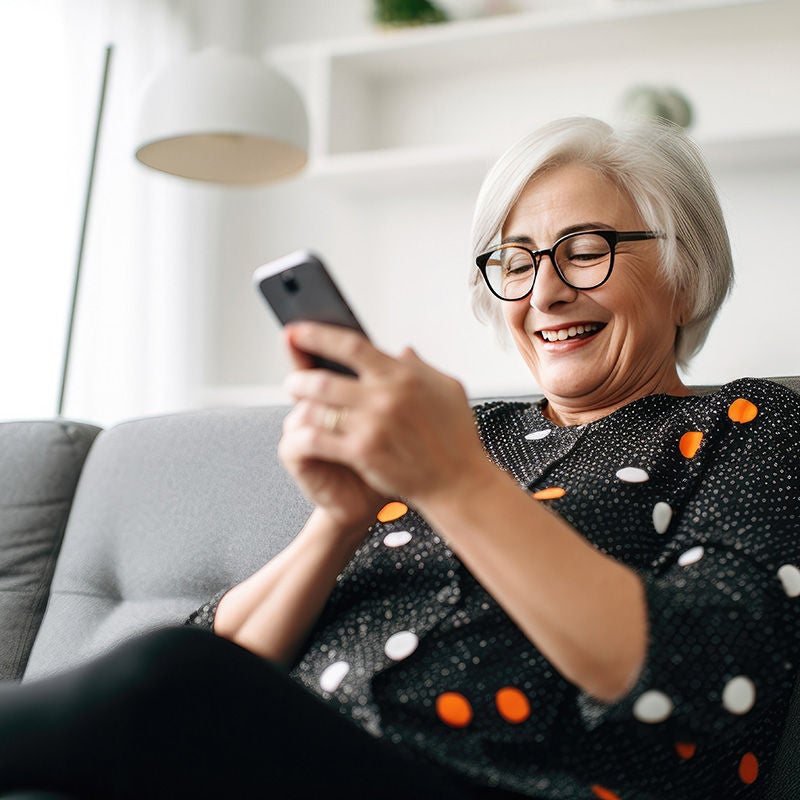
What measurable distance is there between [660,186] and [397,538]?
532 millimetres

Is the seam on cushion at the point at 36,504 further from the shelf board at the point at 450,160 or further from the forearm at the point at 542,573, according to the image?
the shelf board at the point at 450,160

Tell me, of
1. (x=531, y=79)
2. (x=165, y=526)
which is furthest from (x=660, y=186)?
(x=531, y=79)

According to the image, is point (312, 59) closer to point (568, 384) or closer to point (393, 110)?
point (393, 110)

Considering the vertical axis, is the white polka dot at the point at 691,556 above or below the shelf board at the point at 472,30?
below

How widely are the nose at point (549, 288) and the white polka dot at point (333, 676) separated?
503 millimetres

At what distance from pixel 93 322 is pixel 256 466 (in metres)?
1.84

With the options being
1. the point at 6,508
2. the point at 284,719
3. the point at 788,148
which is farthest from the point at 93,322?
the point at 284,719

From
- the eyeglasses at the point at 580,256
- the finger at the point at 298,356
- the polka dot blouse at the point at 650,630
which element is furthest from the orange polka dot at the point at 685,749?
the eyeglasses at the point at 580,256

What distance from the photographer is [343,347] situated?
835mm

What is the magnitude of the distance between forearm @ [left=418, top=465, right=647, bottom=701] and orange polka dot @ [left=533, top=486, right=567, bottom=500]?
27cm

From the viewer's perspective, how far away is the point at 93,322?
3215 millimetres

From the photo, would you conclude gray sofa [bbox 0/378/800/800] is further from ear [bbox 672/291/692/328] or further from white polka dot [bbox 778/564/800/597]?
white polka dot [bbox 778/564/800/597]

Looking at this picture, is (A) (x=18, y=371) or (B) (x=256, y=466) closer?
(B) (x=256, y=466)

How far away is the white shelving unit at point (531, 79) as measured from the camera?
9.77 feet
